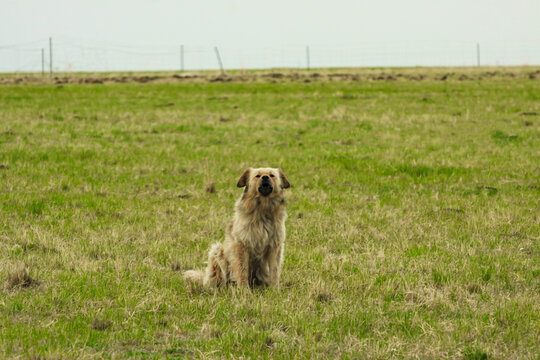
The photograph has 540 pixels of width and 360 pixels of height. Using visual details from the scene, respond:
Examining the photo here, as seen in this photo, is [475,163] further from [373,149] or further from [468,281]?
[468,281]

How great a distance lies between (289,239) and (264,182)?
240 centimetres

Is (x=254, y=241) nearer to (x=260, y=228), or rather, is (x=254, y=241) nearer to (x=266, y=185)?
(x=260, y=228)

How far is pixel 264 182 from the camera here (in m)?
6.52

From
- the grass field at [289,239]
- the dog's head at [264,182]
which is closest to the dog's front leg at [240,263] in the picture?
the grass field at [289,239]

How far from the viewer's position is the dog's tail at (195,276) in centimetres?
665

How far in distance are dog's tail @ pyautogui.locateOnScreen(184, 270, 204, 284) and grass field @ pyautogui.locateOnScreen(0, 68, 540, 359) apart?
149 mm

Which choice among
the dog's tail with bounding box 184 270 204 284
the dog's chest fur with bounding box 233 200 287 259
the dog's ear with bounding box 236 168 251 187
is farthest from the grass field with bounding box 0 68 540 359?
the dog's ear with bounding box 236 168 251 187

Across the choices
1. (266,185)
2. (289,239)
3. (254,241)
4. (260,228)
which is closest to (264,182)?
(266,185)

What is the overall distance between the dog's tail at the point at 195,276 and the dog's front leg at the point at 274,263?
81cm

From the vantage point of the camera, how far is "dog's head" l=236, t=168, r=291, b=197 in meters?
6.52

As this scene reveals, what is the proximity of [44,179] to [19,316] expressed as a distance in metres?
7.96

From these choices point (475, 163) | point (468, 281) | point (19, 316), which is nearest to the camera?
point (19, 316)

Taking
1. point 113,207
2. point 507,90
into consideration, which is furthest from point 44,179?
point 507,90

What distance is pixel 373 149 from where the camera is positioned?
57.0 feet
